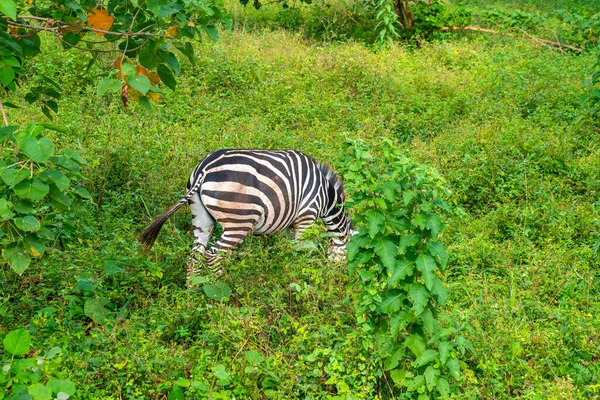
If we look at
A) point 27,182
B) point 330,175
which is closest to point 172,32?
point 27,182

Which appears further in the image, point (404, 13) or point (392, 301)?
point (404, 13)

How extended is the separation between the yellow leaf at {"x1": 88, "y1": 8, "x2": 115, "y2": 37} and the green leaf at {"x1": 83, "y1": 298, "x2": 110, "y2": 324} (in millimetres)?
1892

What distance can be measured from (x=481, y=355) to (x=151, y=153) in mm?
4222

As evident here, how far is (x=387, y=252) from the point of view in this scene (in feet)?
14.1

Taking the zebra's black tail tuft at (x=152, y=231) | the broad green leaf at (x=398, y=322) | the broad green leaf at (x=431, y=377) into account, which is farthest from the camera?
the zebra's black tail tuft at (x=152, y=231)

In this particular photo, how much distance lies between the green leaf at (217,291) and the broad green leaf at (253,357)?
2.71 ft

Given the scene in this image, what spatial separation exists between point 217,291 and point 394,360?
59.3 inches

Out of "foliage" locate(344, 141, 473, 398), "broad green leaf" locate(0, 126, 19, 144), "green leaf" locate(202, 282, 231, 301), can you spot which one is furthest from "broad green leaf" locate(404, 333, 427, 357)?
"broad green leaf" locate(0, 126, 19, 144)

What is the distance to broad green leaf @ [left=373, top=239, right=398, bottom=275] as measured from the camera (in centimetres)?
425

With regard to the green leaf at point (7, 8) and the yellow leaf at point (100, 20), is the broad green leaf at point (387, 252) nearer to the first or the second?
the yellow leaf at point (100, 20)

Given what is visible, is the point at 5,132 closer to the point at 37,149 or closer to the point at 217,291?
the point at 37,149

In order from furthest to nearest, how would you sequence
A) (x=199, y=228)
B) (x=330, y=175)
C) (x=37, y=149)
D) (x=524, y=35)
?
(x=524, y=35), (x=330, y=175), (x=199, y=228), (x=37, y=149)

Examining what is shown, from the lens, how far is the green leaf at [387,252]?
4.25 m

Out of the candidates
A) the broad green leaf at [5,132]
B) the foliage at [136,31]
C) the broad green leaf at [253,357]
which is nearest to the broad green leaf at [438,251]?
the broad green leaf at [253,357]
